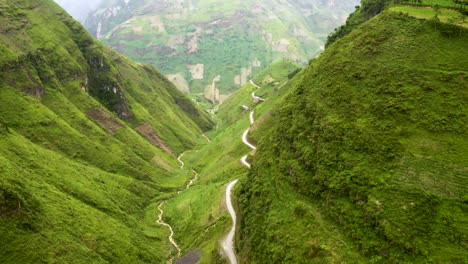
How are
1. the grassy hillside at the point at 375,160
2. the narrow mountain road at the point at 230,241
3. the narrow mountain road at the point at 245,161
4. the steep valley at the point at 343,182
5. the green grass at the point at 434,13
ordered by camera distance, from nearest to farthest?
the grassy hillside at the point at 375,160, the steep valley at the point at 343,182, the green grass at the point at 434,13, the narrow mountain road at the point at 230,241, the narrow mountain road at the point at 245,161

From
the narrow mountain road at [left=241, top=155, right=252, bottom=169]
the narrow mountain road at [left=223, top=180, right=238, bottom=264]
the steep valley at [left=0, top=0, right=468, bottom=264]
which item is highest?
the steep valley at [left=0, top=0, right=468, bottom=264]

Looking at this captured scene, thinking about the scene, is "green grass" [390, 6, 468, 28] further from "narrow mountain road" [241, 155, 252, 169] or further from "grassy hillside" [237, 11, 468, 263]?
"narrow mountain road" [241, 155, 252, 169]

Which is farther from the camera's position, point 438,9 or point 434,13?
point 438,9

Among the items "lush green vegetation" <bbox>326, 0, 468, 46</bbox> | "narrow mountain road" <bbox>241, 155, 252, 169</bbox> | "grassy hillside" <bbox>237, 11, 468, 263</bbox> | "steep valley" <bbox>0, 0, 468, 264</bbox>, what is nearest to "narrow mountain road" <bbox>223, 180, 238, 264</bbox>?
"steep valley" <bbox>0, 0, 468, 264</bbox>

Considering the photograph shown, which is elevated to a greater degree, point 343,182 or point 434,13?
point 434,13

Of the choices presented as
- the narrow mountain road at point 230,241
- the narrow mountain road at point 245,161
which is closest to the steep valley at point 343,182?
the narrow mountain road at point 230,241

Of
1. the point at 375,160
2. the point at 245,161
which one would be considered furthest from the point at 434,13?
the point at 245,161

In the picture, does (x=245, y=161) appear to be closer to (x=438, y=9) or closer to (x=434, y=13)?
(x=434, y=13)

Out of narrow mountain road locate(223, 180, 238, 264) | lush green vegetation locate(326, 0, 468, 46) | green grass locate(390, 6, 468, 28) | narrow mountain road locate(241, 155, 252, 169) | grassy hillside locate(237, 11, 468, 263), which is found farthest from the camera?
narrow mountain road locate(241, 155, 252, 169)

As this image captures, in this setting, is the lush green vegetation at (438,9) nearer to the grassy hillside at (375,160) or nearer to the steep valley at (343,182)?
the steep valley at (343,182)
